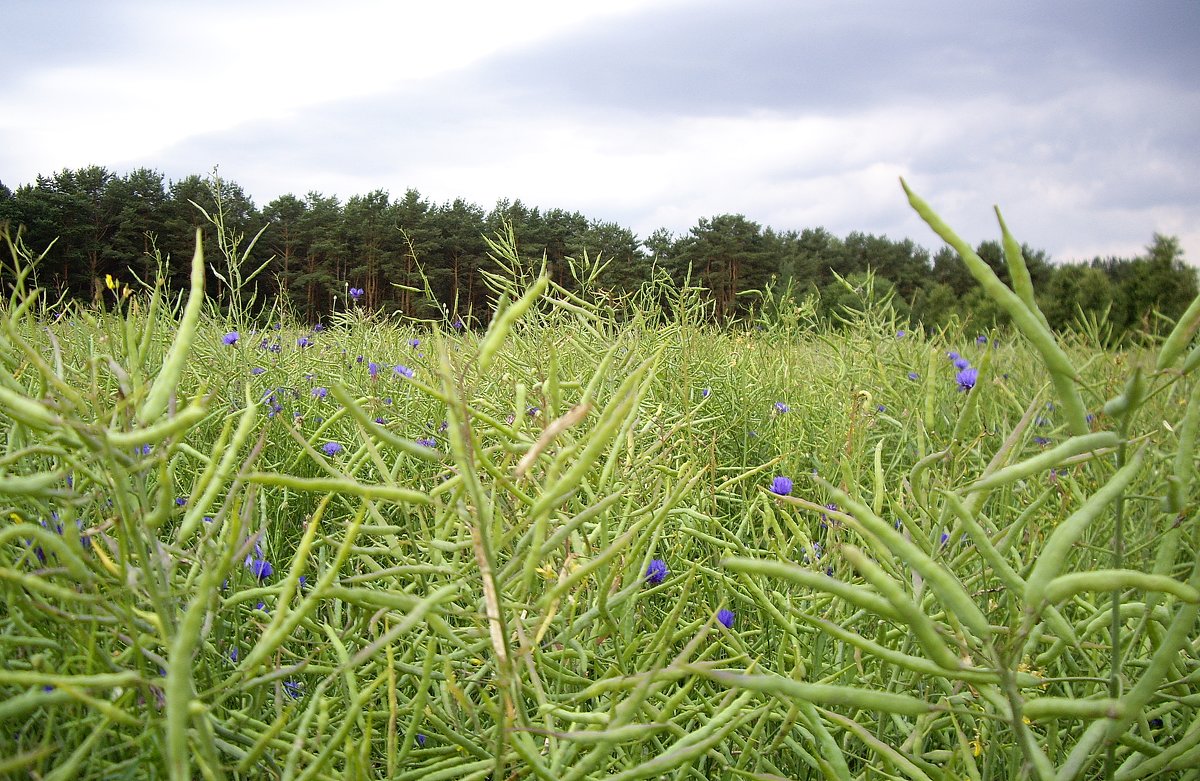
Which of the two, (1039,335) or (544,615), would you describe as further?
(544,615)

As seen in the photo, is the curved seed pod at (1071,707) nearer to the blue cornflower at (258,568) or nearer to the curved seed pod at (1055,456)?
the curved seed pod at (1055,456)

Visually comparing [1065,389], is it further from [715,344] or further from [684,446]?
[715,344]

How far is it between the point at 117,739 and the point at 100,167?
1277 inches

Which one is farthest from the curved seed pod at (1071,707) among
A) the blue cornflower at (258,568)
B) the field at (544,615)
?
the blue cornflower at (258,568)

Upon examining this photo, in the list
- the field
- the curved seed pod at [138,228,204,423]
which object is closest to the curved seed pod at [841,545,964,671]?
the field

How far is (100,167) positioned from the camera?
2694cm

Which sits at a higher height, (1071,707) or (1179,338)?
(1179,338)

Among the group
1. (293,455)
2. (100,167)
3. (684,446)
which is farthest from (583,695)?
(100,167)

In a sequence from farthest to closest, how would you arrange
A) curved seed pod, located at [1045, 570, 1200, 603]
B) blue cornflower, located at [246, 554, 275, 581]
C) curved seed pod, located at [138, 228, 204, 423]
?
blue cornflower, located at [246, 554, 275, 581]
curved seed pod, located at [138, 228, 204, 423]
curved seed pod, located at [1045, 570, 1200, 603]

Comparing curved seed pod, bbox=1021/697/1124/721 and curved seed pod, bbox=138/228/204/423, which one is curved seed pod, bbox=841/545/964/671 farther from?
curved seed pod, bbox=138/228/204/423

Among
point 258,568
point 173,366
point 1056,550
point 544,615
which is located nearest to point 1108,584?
point 1056,550

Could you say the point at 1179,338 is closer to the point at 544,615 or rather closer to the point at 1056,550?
the point at 1056,550

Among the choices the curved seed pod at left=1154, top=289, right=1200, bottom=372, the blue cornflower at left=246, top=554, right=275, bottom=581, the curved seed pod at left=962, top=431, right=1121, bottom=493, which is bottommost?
the blue cornflower at left=246, top=554, right=275, bottom=581

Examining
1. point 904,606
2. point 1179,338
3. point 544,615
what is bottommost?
point 544,615
